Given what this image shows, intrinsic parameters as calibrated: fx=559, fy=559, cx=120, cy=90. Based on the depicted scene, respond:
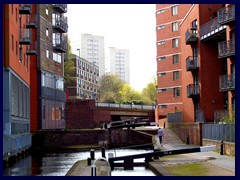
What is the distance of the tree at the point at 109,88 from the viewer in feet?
380

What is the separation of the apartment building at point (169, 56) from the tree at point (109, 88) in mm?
39596

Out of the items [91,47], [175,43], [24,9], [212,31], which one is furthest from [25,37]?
[91,47]

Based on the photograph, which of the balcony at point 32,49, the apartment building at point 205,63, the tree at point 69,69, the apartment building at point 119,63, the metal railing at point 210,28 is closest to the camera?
the metal railing at point 210,28

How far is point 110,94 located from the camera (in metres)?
117

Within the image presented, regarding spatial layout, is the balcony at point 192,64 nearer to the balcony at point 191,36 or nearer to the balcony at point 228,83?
the balcony at point 191,36

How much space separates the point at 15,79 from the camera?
43.2 meters

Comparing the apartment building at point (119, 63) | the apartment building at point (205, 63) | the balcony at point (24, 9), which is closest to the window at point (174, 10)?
the apartment building at point (205, 63)

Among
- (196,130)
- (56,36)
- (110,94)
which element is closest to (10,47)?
(196,130)

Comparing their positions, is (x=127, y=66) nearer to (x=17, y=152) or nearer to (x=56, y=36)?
(x=56, y=36)

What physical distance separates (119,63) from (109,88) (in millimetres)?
70086

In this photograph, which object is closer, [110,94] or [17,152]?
[17,152]

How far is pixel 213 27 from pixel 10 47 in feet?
60.2

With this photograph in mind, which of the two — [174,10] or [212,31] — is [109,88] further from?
[212,31]

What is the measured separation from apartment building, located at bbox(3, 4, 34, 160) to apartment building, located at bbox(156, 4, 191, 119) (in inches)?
887
